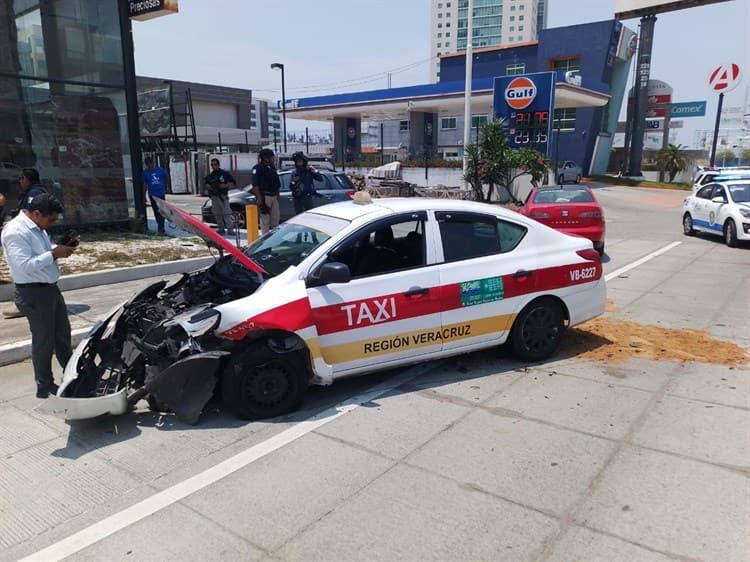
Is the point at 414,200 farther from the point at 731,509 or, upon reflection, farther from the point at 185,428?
the point at 731,509

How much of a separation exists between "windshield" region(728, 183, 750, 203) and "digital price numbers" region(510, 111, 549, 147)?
14.6 meters

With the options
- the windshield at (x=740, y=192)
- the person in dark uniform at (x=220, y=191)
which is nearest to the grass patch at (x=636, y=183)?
the windshield at (x=740, y=192)

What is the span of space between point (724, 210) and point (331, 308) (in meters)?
13.0

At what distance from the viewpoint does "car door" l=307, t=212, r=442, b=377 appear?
4.48m

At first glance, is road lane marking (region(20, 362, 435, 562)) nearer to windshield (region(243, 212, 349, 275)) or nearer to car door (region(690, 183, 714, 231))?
windshield (region(243, 212, 349, 275))

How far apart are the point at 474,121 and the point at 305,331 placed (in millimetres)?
51567

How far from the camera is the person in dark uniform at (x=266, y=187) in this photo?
1102cm

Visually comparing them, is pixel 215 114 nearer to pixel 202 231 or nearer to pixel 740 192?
pixel 740 192

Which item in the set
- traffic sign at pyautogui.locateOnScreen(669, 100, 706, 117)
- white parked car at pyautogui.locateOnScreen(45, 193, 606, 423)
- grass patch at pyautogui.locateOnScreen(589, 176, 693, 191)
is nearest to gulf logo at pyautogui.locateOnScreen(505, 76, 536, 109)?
grass patch at pyautogui.locateOnScreen(589, 176, 693, 191)

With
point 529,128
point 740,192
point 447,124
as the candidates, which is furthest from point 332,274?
point 447,124

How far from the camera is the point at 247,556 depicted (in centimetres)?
286

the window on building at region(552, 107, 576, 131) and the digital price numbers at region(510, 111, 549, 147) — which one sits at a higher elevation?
the window on building at region(552, 107, 576, 131)

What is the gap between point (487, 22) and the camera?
160500 millimetres

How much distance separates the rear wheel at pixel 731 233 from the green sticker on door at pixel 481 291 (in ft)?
36.3
